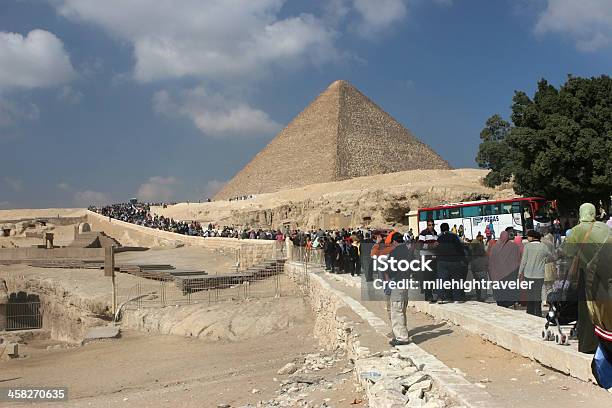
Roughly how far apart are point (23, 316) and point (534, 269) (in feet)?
55.5

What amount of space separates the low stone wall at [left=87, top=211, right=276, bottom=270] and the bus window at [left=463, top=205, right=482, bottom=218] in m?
6.92

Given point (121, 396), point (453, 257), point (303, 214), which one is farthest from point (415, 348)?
point (303, 214)

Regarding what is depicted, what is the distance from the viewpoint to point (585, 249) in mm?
3283

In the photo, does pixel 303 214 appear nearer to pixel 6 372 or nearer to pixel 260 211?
pixel 260 211

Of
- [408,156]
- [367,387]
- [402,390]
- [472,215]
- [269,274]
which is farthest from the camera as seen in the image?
[408,156]

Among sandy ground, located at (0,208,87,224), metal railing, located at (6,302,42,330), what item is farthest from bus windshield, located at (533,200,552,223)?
sandy ground, located at (0,208,87,224)

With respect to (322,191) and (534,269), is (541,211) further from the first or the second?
(322,191)

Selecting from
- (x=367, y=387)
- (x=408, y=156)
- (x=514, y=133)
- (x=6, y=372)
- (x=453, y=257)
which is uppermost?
(x=408, y=156)

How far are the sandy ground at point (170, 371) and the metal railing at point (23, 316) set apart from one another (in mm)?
6604

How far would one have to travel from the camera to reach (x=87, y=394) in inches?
319

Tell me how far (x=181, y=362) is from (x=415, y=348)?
5.25 metres

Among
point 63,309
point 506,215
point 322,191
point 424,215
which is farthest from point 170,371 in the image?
point 322,191

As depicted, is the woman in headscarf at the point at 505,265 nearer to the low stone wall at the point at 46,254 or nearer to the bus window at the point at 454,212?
the bus window at the point at 454,212

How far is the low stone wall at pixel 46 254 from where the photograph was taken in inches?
1001
